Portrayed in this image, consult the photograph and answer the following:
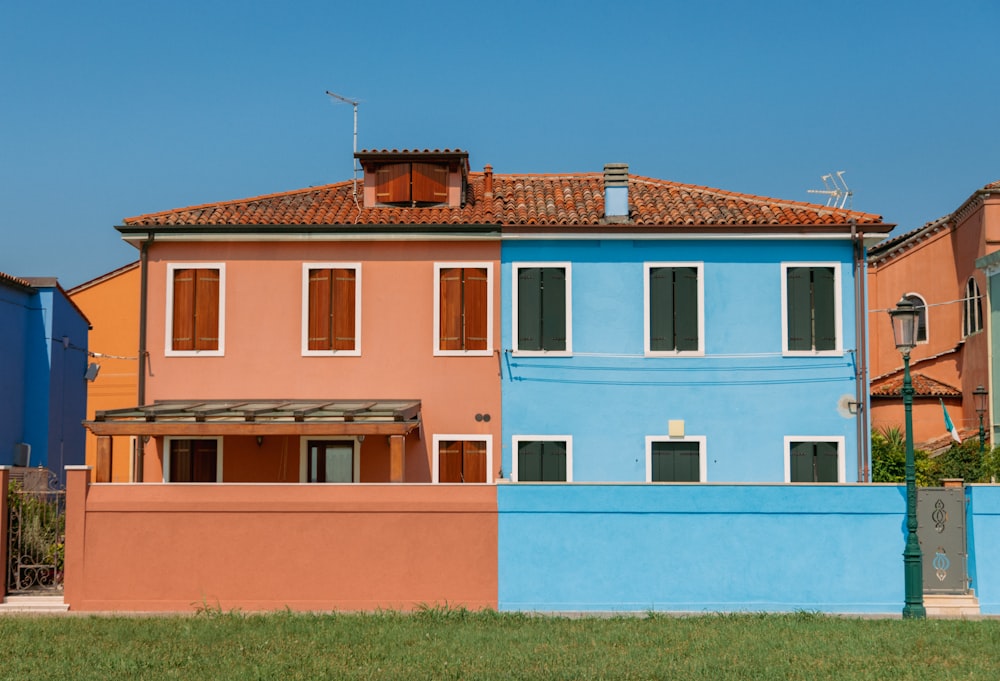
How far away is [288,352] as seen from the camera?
890 inches

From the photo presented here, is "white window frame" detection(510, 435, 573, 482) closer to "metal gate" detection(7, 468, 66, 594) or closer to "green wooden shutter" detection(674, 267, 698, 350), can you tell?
"green wooden shutter" detection(674, 267, 698, 350)

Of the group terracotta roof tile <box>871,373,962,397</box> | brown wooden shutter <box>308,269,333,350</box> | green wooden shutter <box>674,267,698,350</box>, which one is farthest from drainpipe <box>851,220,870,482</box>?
terracotta roof tile <box>871,373,962,397</box>

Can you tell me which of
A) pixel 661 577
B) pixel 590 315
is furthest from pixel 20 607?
pixel 590 315

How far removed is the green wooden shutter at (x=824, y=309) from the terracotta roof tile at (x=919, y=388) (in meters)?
11.1

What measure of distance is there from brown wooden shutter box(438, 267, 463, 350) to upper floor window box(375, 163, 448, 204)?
2123 millimetres

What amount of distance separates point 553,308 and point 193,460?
7498 millimetres

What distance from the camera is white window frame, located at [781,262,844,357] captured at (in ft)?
73.2

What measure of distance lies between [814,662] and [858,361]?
1000cm

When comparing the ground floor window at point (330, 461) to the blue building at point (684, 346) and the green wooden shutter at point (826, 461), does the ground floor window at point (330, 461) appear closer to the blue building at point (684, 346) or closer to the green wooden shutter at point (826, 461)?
the blue building at point (684, 346)

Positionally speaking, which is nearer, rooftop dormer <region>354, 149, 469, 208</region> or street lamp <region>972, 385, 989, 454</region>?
rooftop dormer <region>354, 149, 469, 208</region>

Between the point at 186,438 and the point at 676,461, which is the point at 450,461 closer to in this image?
the point at 676,461

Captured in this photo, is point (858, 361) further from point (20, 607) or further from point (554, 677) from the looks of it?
point (20, 607)

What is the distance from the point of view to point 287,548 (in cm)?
1811

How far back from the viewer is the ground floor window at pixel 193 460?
72.9 ft
